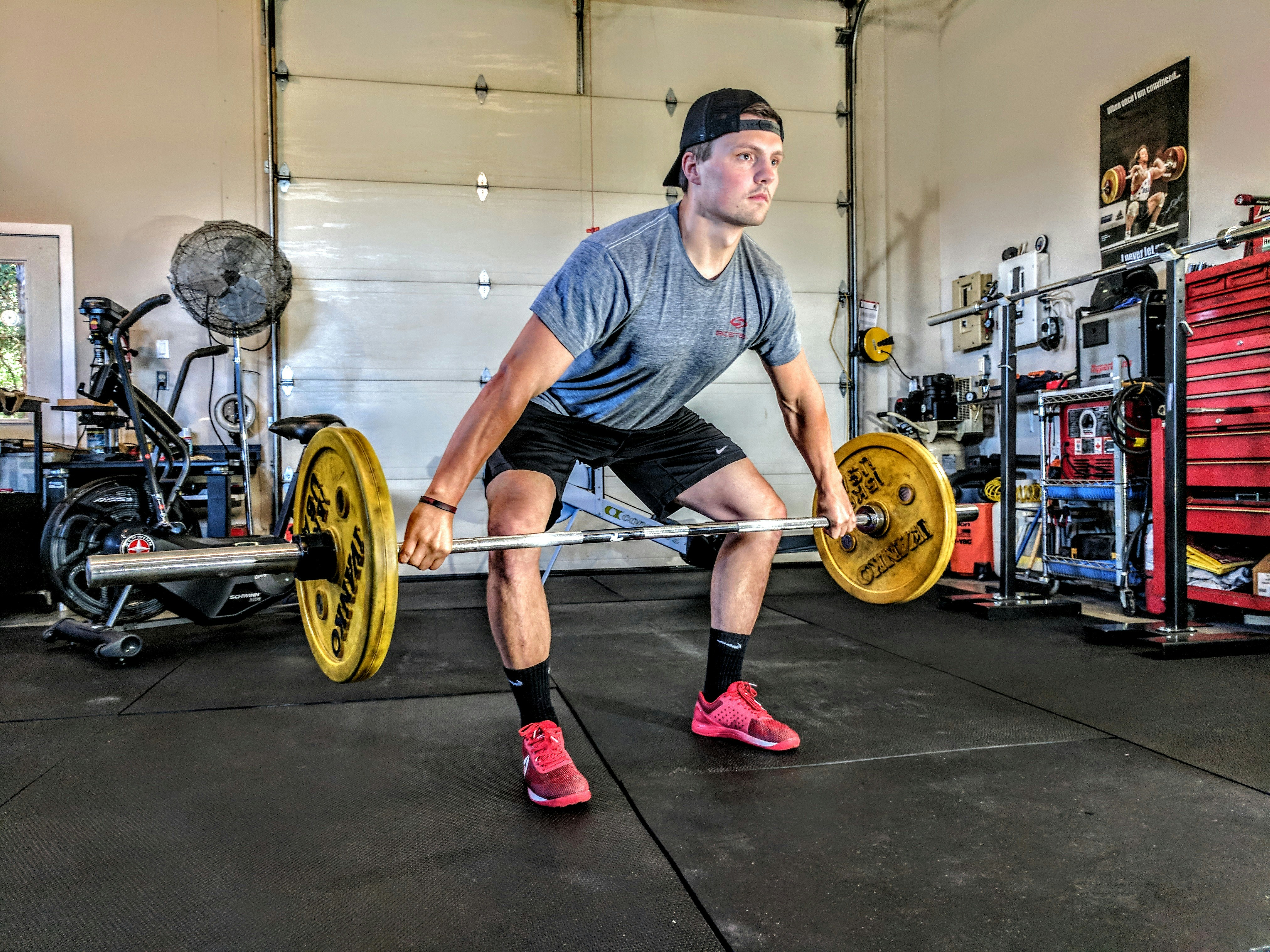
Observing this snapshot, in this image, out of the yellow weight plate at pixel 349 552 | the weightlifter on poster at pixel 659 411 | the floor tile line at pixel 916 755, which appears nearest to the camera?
the yellow weight plate at pixel 349 552

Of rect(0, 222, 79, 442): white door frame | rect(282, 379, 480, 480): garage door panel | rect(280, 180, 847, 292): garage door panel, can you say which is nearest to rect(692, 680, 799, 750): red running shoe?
rect(282, 379, 480, 480): garage door panel

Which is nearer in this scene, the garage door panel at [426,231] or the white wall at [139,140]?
the white wall at [139,140]

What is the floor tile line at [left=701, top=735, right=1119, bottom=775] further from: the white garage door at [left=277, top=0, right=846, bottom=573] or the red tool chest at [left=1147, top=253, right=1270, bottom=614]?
the white garage door at [left=277, top=0, right=846, bottom=573]

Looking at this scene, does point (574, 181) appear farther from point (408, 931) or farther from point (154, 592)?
point (408, 931)

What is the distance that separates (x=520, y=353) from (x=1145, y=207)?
3.68 meters

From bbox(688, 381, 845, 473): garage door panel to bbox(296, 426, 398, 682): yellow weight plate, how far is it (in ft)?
11.9

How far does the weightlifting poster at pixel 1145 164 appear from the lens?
3.56m

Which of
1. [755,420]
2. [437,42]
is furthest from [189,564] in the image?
[437,42]

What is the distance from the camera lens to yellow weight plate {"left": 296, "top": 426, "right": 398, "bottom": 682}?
3.84 ft

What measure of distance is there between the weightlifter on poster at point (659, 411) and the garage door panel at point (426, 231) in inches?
123

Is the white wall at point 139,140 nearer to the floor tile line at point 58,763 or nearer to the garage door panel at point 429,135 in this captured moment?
the garage door panel at point 429,135

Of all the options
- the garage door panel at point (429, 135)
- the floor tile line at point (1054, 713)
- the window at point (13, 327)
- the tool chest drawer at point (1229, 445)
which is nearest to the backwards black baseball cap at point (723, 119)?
the floor tile line at point (1054, 713)

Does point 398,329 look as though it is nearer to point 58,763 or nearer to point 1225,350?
point 58,763

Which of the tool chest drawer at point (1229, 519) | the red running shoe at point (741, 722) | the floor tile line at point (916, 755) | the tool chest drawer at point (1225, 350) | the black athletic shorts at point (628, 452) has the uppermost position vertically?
the tool chest drawer at point (1225, 350)
